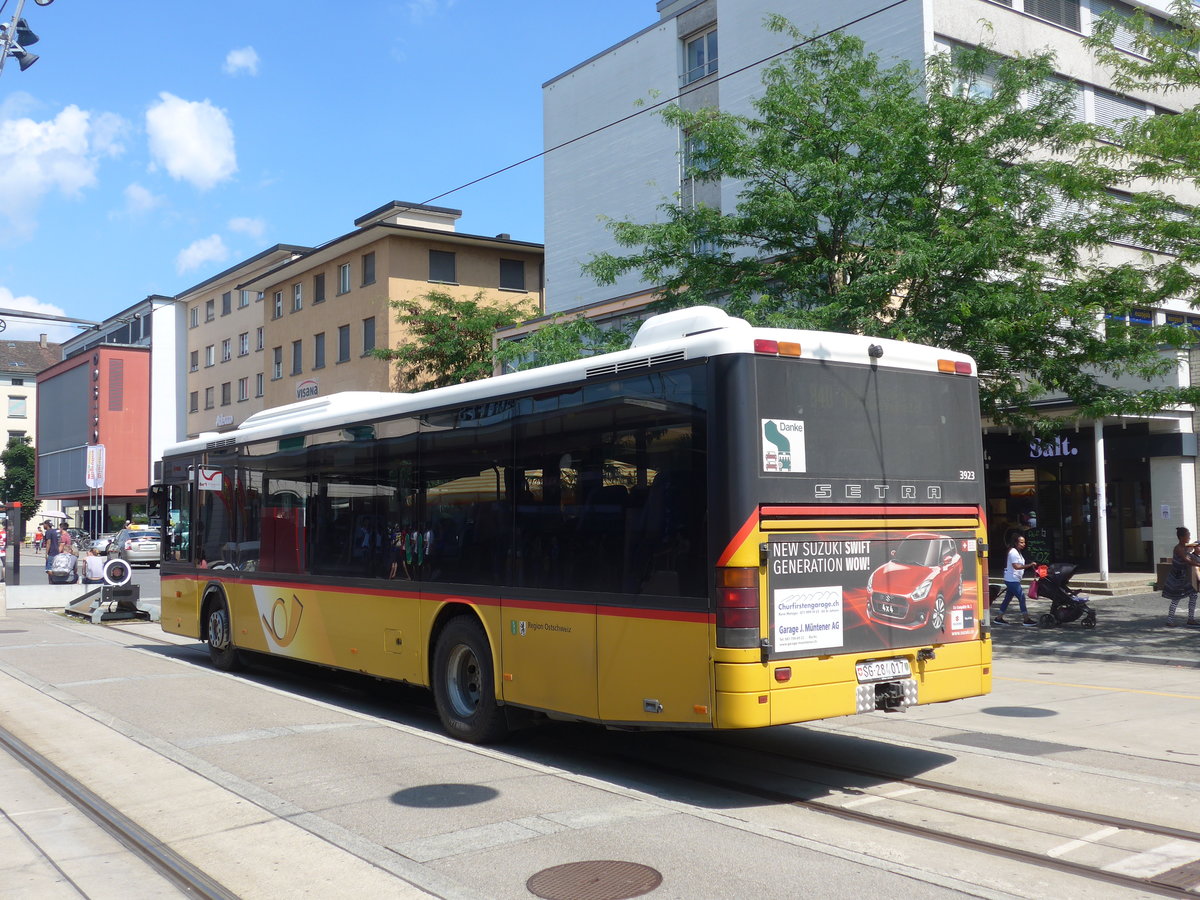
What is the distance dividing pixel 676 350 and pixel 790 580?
1672mm

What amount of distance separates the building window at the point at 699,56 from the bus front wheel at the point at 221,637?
2221cm

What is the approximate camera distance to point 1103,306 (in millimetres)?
16516

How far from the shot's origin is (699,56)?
32.2 meters

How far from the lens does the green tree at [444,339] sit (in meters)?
41.4

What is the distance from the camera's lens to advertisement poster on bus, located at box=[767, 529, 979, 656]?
7.23 m

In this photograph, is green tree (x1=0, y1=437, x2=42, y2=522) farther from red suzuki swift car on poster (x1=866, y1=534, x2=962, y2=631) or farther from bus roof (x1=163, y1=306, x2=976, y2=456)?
red suzuki swift car on poster (x1=866, y1=534, x2=962, y2=631)

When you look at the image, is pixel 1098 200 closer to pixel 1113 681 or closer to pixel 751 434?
pixel 1113 681

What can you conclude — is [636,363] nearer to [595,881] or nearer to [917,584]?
[917,584]

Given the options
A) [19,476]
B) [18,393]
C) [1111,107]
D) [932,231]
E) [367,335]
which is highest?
[18,393]

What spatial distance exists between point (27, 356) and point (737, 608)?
147 meters

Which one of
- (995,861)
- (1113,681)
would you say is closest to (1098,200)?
(1113,681)

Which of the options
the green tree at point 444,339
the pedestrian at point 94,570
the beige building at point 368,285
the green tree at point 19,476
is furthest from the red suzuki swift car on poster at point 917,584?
the green tree at point 19,476

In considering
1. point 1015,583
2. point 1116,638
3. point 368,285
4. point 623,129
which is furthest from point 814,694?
point 368,285

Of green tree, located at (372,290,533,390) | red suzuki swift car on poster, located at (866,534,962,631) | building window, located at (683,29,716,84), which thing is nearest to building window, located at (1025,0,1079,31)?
building window, located at (683,29,716,84)
